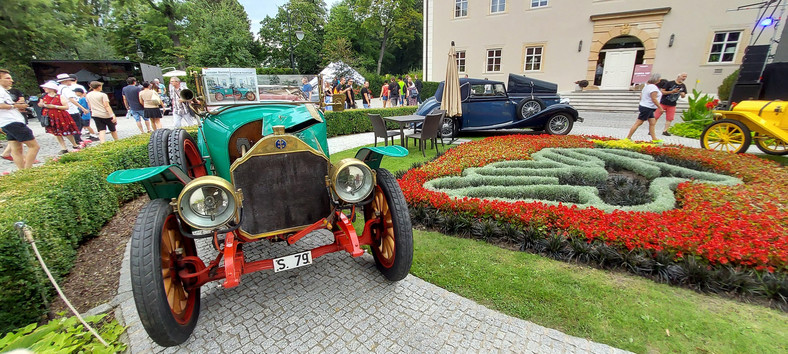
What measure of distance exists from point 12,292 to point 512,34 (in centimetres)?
2039

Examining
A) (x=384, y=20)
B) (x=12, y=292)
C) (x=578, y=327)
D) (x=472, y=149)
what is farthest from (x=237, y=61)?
(x=578, y=327)

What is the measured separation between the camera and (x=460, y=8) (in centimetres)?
1894

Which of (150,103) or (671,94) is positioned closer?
A: (671,94)

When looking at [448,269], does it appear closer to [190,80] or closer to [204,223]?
[204,223]

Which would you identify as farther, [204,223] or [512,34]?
[512,34]

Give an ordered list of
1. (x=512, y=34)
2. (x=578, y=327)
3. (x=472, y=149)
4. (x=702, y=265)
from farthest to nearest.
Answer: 1. (x=512, y=34)
2. (x=472, y=149)
3. (x=702, y=265)
4. (x=578, y=327)

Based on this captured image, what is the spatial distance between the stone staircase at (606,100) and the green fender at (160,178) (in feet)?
56.9

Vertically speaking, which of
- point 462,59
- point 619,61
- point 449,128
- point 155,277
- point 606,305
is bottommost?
point 606,305

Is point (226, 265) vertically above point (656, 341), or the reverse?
point (226, 265)

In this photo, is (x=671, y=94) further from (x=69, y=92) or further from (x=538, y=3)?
(x=69, y=92)

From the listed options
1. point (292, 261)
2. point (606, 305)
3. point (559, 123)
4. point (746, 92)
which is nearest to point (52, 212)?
point (292, 261)

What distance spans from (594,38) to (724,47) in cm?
520

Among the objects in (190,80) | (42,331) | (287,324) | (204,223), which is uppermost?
(190,80)

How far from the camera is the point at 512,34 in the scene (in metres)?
17.9
